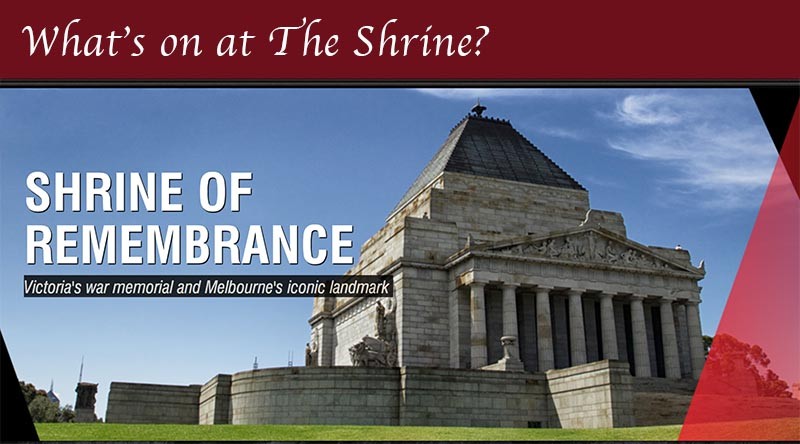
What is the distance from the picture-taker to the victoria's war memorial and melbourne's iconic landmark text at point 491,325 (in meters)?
28.4

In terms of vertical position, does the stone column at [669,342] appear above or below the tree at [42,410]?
above

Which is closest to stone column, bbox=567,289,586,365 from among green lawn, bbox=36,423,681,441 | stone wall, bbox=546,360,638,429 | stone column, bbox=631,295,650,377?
stone column, bbox=631,295,650,377

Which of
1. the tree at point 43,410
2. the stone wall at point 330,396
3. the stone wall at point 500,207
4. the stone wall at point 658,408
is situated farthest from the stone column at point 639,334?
the tree at point 43,410

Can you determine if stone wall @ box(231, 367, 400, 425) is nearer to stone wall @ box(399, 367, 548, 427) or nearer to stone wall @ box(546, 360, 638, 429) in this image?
stone wall @ box(399, 367, 548, 427)

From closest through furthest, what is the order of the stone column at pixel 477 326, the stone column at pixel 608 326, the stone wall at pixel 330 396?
1. the stone wall at pixel 330 396
2. the stone column at pixel 477 326
3. the stone column at pixel 608 326

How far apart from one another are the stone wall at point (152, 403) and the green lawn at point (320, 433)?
1250cm

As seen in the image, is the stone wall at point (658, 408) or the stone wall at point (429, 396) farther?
the stone wall at point (658, 408)

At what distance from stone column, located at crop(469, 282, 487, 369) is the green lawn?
58.4 feet

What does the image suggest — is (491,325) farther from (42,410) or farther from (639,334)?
Result: (42,410)

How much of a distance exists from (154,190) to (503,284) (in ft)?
95.8
